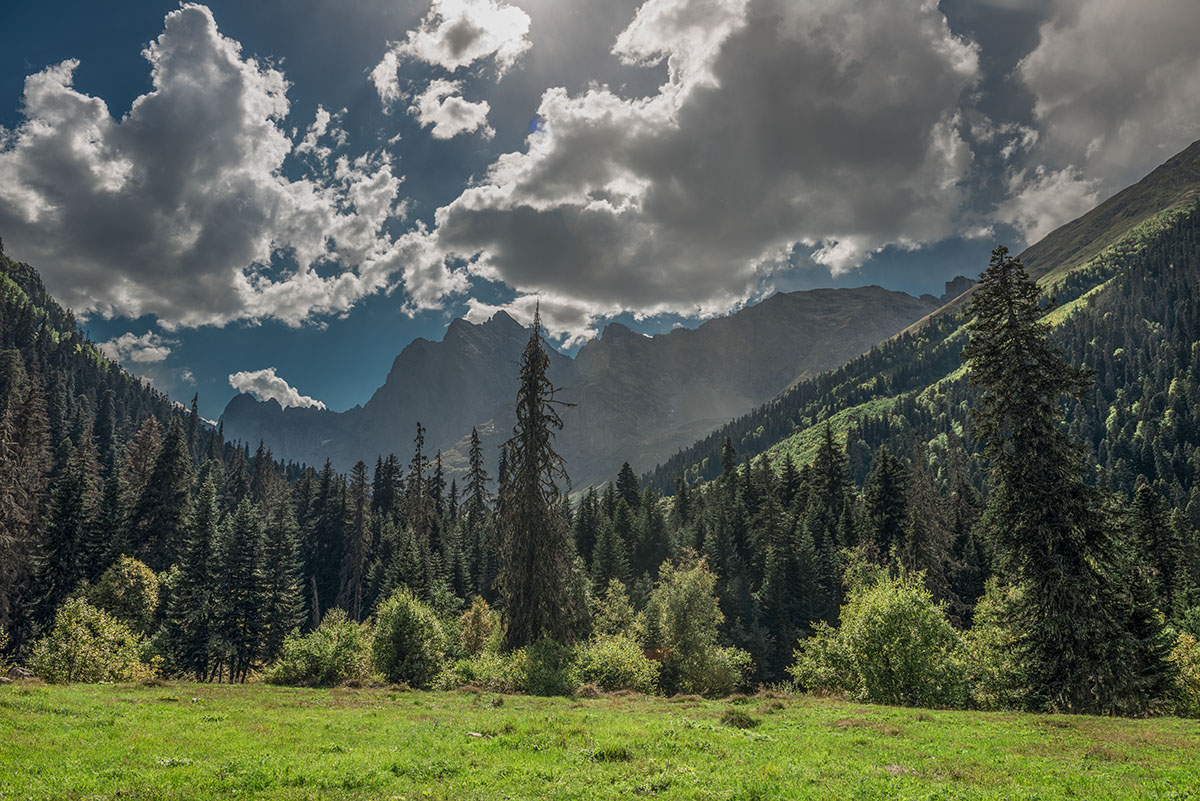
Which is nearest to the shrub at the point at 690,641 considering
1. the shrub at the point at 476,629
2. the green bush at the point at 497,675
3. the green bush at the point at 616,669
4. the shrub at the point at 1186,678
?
the green bush at the point at 616,669

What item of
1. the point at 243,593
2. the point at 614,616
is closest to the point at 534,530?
the point at 614,616

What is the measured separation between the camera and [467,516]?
108 metres

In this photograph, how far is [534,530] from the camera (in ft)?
139

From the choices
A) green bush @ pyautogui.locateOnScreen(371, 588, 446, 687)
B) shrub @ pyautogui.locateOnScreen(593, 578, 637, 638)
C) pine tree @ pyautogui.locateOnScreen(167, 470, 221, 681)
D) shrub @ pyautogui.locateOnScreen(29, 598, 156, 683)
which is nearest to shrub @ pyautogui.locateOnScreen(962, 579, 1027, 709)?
green bush @ pyautogui.locateOnScreen(371, 588, 446, 687)

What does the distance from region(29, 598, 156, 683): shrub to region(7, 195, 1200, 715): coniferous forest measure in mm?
184

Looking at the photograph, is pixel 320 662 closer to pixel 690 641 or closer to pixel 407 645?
pixel 407 645

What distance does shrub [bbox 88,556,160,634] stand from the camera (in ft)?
192

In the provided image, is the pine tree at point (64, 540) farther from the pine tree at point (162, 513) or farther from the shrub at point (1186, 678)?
the shrub at point (1186, 678)

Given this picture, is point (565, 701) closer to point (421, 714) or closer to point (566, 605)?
point (421, 714)

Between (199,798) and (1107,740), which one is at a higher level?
(199,798)

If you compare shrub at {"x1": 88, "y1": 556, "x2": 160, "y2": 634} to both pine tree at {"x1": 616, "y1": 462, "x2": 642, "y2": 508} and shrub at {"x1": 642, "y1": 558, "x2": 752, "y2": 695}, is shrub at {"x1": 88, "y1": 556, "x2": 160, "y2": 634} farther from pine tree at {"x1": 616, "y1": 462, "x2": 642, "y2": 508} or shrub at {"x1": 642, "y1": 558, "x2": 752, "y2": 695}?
pine tree at {"x1": 616, "y1": 462, "x2": 642, "y2": 508}

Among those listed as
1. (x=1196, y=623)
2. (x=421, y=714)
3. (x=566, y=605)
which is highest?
(x=566, y=605)

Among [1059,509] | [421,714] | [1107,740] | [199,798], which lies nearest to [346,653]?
[421,714]

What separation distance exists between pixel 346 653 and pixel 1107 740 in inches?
1419
